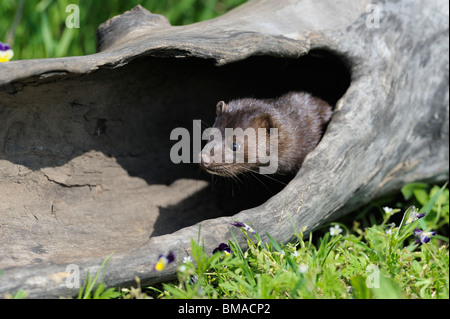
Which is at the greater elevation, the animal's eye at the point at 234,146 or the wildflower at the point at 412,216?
the animal's eye at the point at 234,146

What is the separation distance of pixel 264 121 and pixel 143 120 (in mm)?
934

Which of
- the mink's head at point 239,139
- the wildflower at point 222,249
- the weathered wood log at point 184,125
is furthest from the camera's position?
the mink's head at point 239,139

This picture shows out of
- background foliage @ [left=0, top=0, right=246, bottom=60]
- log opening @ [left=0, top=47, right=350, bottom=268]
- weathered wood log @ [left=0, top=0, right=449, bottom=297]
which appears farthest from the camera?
background foliage @ [left=0, top=0, right=246, bottom=60]

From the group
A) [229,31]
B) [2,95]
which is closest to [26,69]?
[2,95]

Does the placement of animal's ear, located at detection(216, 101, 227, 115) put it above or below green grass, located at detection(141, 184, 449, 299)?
above

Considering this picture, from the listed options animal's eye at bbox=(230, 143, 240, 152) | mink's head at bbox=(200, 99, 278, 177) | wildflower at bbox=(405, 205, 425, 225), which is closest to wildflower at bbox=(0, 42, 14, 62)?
mink's head at bbox=(200, 99, 278, 177)

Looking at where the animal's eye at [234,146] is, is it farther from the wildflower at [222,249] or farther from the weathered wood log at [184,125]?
the wildflower at [222,249]

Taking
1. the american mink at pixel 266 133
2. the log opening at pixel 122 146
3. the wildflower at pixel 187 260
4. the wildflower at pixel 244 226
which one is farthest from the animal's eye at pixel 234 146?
the wildflower at pixel 187 260

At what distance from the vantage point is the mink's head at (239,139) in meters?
3.59

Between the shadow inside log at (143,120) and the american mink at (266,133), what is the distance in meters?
0.21

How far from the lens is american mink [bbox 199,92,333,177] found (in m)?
3.61

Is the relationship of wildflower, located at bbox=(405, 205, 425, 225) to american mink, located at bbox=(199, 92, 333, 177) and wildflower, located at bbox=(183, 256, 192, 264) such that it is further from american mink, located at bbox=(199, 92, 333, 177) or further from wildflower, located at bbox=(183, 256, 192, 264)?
wildflower, located at bbox=(183, 256, 192, 264)

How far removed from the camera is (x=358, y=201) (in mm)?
3799
